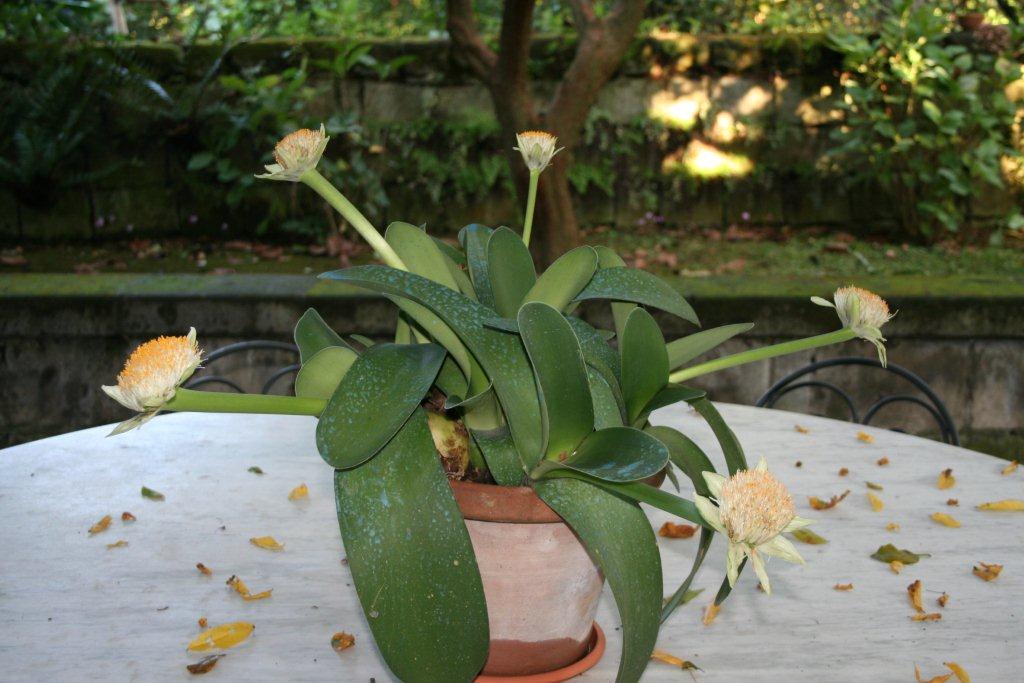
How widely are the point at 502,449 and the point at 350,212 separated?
0.24 m

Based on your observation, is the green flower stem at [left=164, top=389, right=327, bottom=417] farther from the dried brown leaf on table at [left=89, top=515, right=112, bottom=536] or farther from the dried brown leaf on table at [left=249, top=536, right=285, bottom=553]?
the dried brown leaf on table at [left=89, top=515, right=112, bottom=536]

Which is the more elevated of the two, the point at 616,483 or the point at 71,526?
the point at 616,483

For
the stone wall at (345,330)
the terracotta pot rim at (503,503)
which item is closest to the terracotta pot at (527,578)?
the terracotta pot rim at (503,503)

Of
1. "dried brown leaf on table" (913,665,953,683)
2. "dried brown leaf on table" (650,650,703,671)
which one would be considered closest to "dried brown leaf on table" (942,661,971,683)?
"dried brown leaf on table" (913,665,953,683)

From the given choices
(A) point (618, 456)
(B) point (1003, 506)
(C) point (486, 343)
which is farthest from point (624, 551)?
(B) point (1003, 506)

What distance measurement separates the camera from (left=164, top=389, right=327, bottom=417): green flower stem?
693 millimetres

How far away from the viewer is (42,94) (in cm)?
402

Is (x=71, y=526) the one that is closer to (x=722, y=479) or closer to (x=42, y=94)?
(x=722, y=479)

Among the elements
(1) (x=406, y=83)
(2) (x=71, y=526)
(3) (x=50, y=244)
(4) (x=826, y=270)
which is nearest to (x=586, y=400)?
(2) (x=71, y=526)

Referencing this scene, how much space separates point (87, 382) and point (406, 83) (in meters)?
1.95

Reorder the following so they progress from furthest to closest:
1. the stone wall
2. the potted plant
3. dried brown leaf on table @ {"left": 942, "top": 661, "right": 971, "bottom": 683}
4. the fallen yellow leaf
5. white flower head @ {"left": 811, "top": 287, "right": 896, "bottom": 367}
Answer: the stone wall, the fallen yellow leaf, dried brown leaf on table @ {"left": 942, "top": 661, "right": 971, "bottom": 683}, white flower head @ {"left": 811, "top": 287, "right": 896, "bottom": 367}, the potted plant

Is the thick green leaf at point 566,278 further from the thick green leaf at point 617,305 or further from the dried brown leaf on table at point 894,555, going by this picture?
the dried brown leaf on table at point 894,555

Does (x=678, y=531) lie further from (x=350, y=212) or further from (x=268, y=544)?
(x=350, y=212)

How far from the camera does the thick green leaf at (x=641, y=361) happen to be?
812 mm
